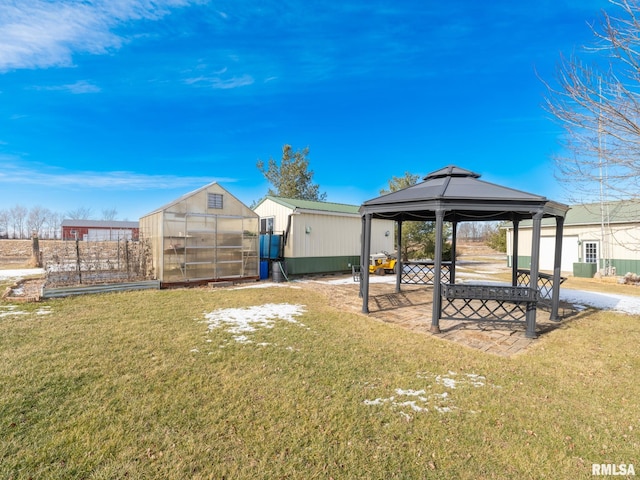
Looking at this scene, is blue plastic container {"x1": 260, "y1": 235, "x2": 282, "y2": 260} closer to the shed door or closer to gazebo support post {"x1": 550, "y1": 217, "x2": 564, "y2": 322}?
gazebo support post {"x1": 550, "y1": 217, "x2": 564, "y2": 322}

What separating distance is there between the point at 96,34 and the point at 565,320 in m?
14.1

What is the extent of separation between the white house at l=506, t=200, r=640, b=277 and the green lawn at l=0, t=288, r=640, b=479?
502 inches

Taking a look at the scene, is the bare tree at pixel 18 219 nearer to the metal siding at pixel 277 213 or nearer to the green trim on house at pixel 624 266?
the metal siding at pixel 277 213

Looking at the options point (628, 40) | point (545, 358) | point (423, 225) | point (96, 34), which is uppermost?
point (96, 34)

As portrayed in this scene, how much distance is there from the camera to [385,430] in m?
2.70

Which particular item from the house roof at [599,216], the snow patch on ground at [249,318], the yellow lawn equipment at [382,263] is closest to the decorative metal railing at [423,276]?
the yellow lawn equipment at [382,263]

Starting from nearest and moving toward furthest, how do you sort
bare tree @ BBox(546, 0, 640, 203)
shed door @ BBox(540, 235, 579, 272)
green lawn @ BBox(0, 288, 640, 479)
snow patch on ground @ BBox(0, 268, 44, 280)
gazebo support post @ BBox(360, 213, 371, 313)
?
green lawn @ BBox(0, 288, 640, 479) < bare tree @ BBox(546, 0, 640, 203) < gazebo support post @ BBox(360, 213, 371, 313) < snow patch on ground @ BBox(0, 268, 44, 280) < shed door @ BBox(540, 235, 579, 272)

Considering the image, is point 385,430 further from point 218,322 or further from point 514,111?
point 514,111

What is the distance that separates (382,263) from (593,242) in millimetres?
11886

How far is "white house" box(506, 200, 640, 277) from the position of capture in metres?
14.5

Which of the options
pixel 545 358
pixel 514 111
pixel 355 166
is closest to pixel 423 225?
pixel 514 111

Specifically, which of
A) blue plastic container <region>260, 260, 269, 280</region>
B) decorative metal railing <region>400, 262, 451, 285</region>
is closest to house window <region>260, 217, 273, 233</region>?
blue plastic container <region>260, 260, 269, 280</region>

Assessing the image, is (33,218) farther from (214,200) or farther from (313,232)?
(313,232)

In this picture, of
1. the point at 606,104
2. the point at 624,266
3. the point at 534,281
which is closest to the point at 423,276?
the point at 534,281
